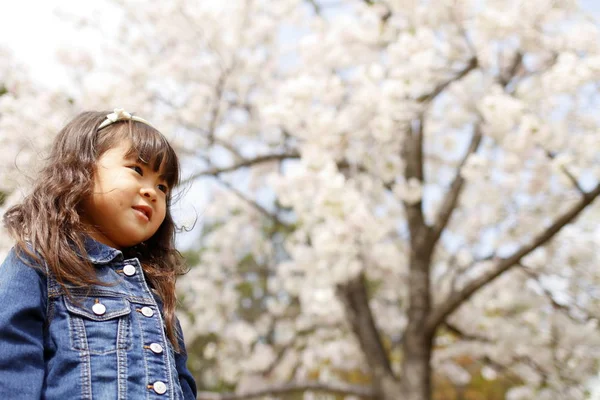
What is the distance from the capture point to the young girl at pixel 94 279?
1.15m

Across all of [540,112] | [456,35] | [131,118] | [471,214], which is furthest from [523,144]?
[131,118]

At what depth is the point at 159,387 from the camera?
1.23 metres

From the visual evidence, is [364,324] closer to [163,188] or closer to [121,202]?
[163,188]

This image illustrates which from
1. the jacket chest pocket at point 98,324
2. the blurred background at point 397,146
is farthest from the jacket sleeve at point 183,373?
the blurred background at point 397,146

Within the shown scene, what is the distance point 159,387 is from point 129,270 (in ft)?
0.85

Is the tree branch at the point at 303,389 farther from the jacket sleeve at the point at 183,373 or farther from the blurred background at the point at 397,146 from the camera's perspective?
the jacket sleeve at the point at 183,373

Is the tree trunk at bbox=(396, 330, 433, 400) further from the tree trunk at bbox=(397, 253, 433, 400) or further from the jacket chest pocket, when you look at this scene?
the jacket chest pocket

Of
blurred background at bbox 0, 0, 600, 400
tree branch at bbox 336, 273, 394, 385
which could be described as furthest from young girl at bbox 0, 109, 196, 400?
tree branch at bbox 336, 273, 394, 385

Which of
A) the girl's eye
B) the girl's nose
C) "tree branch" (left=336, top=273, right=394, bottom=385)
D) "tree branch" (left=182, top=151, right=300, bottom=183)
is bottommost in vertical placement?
"tree branch" (left=336, top=273, right=394, bottom=385)

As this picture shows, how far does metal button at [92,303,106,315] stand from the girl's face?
6.9 inches

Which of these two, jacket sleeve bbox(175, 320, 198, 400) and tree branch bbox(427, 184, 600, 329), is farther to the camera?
tree branch bbox(427, 184, 600, 329)

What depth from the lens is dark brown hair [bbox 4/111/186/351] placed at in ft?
4.11

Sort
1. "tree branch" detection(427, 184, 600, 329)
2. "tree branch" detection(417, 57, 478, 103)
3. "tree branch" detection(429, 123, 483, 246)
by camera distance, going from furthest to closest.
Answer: "tree branch" detection(429, 123, 483, 246) < "tree branch" detection(417, 57, 478, 103) < "tree branch" detection(427, 184, 600, 329)

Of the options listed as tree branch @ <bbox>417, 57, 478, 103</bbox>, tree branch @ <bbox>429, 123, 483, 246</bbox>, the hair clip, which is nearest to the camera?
the hair clip
